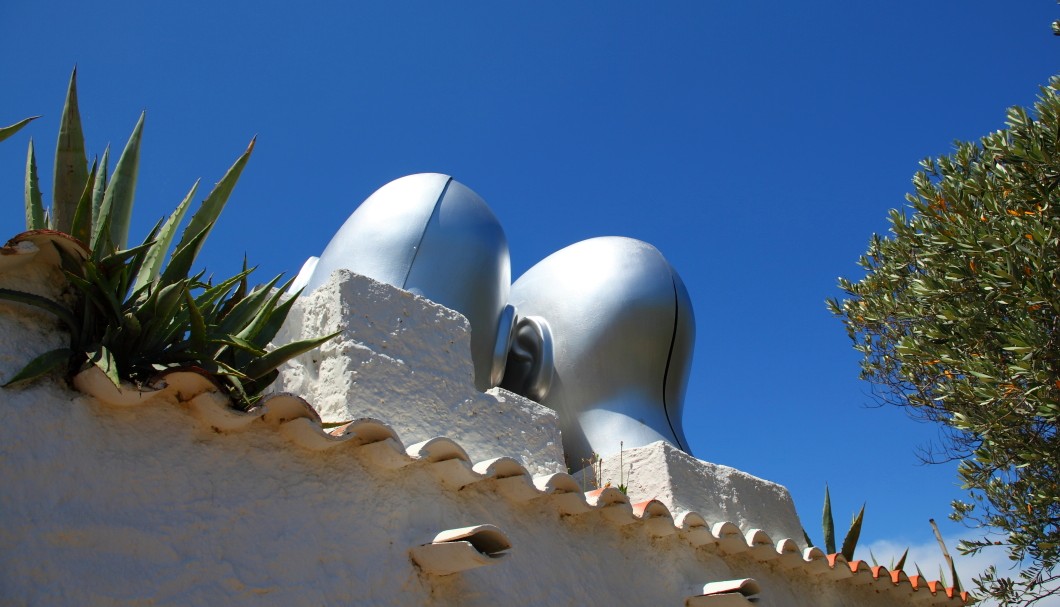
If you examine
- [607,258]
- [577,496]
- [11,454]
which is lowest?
[11,454]

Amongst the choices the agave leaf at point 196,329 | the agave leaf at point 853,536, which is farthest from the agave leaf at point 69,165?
the agave leaf at point 853,536

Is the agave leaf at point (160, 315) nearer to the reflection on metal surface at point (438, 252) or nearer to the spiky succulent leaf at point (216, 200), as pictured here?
the spiky succulent leaf at point (216, 200)

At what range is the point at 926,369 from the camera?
7.44 metres

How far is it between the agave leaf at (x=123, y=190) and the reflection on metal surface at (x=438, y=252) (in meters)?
1.79

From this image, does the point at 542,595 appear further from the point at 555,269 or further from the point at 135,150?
the point at 555,269

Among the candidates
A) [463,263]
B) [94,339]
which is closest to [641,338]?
[463,263]

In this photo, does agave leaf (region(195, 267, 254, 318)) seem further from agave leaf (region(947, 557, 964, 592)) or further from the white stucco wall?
agave leaf (region(947, 557, 964, 592))

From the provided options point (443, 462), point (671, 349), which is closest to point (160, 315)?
point (443, 462)

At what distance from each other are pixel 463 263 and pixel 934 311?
386 centimetres

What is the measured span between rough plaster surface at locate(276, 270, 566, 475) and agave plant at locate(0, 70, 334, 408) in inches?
25.2

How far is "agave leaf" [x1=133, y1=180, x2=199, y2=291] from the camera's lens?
131 inches

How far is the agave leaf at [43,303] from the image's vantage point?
2.77m

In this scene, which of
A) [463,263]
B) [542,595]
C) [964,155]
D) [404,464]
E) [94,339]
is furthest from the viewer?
[964,155]

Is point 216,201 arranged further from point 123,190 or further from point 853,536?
point 853,536
